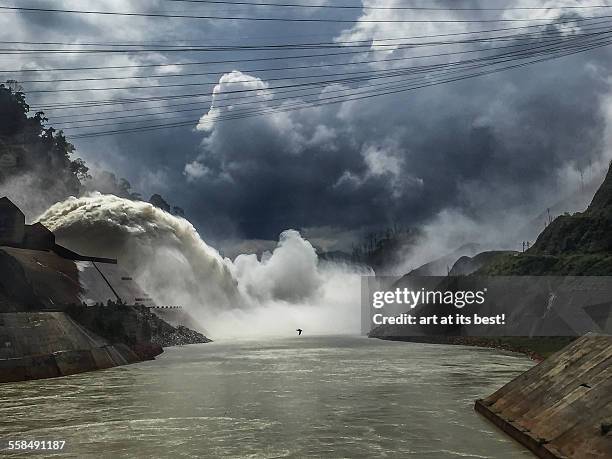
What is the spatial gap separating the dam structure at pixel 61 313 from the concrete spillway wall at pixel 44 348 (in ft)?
0.21

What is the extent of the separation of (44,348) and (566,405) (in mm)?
41270

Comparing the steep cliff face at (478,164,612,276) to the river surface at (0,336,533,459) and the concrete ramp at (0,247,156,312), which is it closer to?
the river surface at (0,336,533,459)

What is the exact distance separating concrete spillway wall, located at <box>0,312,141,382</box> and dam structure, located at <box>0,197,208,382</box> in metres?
0.07

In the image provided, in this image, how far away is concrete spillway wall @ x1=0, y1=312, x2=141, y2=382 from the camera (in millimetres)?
43594

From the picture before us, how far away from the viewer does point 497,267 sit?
129125 millimetres

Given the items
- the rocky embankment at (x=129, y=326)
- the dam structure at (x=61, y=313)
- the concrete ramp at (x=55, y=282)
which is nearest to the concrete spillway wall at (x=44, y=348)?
the dam structure at (x=61, y=313)

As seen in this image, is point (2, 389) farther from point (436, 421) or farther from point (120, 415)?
point (436, 421)

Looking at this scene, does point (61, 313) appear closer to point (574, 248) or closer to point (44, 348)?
point (44, 348)

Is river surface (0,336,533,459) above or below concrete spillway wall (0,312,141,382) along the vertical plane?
below

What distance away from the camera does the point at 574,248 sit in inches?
4660

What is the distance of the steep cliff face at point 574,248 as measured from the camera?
328ft

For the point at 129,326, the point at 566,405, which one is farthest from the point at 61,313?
the point at 566,405

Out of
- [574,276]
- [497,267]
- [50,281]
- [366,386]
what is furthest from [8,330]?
[497,267]

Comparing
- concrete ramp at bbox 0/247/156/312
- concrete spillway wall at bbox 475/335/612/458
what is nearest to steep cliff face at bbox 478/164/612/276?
concrete ramp at bbox 0/247/156/312
